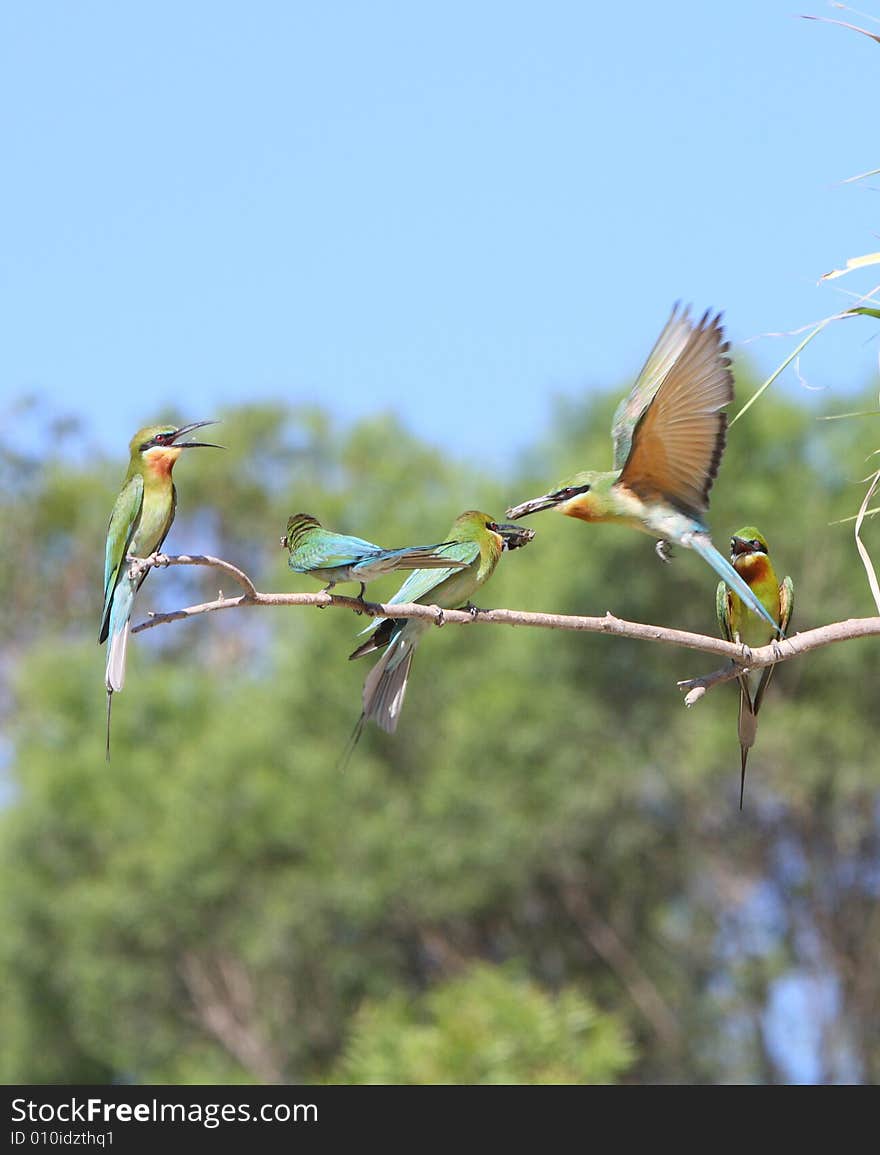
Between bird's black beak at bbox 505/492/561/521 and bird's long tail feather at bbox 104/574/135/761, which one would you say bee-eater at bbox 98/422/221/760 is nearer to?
bird's long tail feather at bbox 104/574/135/761

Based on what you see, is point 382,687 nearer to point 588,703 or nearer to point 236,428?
point 588,703

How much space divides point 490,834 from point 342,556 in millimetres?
10582

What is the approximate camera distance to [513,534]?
359cm

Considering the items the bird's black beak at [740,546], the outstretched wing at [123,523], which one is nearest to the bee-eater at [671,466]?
the bird's black beak at [740,546]

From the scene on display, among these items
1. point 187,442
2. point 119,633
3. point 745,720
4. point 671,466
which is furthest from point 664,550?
point 187,442

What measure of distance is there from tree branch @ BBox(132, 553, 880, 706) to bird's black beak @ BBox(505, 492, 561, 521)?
361 mm

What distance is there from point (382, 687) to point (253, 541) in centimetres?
1794

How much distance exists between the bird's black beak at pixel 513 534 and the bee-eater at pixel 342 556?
0.55ft

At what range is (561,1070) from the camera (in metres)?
10.1

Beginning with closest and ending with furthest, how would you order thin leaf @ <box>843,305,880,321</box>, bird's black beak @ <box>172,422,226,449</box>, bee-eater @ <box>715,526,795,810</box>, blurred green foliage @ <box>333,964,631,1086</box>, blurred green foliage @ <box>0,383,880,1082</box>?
thin leaf @ <box>843,305,880,321</box>, bird's black beak @ <box>172,422,226,449</box>, bee-eater @ <box>715,526,795,810</box>, blurred green foliage @ <box>333,964,631,1086</box>, blurred green foliage @ <box>0,383,880,1082</box>

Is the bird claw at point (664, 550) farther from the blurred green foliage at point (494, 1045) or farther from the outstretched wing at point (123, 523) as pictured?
the blurred green foliage at point (494, 1045)

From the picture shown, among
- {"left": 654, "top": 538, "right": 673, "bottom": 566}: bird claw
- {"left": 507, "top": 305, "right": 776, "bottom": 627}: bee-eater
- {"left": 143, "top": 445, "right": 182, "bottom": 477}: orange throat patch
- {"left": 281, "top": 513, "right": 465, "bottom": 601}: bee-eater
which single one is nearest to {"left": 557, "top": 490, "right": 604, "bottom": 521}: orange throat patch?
{"left": 507, "top": 305, "right": 776, "bottom": 627}: bee-eater

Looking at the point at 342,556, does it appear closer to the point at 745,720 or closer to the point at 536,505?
the point at 536,505

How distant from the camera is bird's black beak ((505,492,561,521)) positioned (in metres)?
3.19
